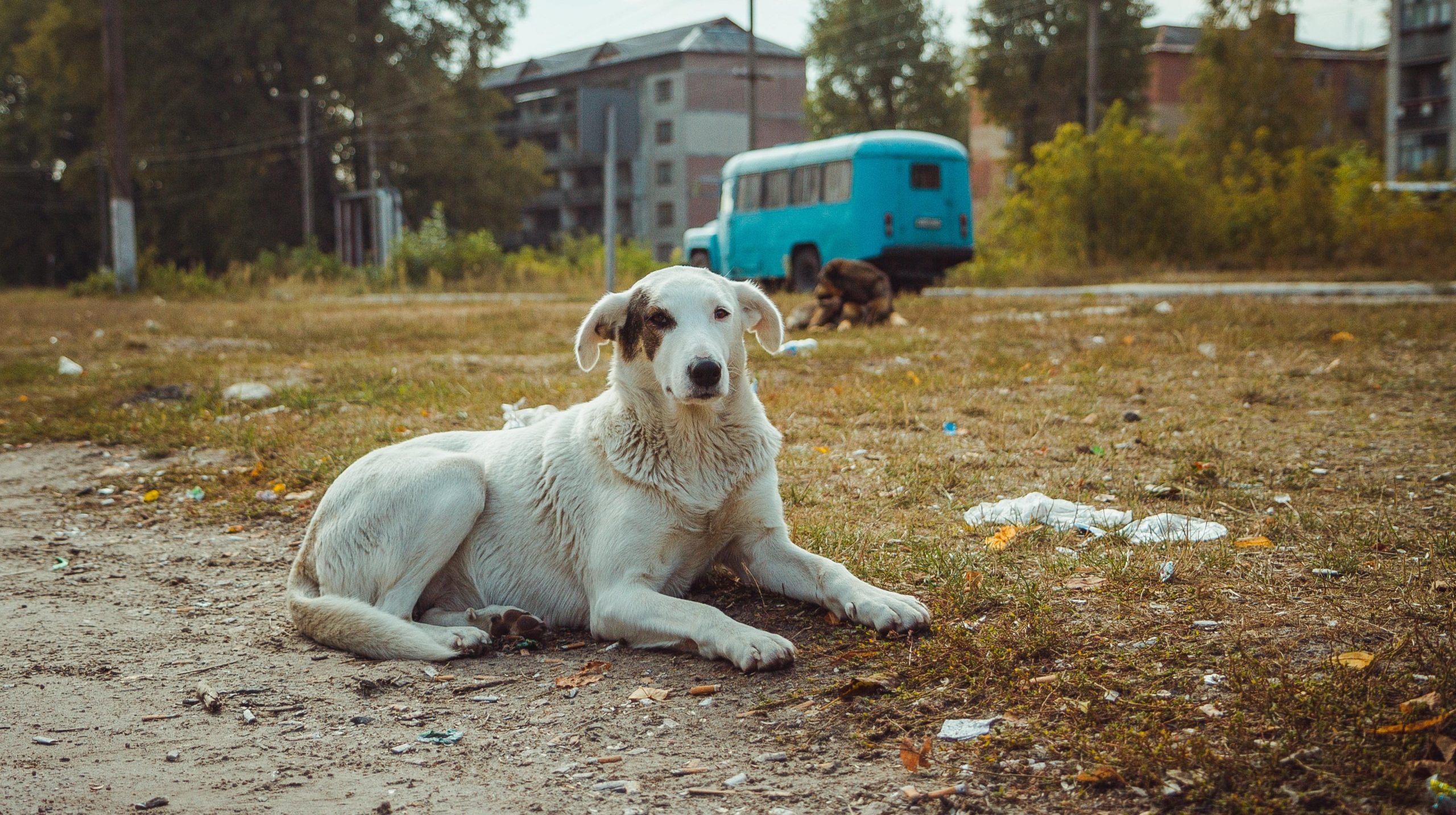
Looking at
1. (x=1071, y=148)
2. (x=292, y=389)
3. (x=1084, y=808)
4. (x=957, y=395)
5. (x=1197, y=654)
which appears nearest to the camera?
(x=1084, y=808)

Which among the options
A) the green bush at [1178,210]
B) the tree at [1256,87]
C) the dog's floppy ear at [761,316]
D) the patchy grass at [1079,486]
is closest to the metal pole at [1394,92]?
the tree at [1256,87]

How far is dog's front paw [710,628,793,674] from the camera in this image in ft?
10.5

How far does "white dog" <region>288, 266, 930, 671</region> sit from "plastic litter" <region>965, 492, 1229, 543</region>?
1257 millimetres

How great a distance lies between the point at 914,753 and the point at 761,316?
2.01 metres

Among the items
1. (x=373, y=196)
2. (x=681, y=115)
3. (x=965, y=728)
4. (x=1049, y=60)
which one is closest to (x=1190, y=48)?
(x=1049, y=60)

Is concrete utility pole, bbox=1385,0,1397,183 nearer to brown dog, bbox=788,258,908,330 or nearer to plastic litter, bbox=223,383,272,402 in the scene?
brown dog, bbox=788,258,908,330

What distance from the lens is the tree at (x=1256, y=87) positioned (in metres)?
32.2

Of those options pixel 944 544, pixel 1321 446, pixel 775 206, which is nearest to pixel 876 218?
pixel 775 206

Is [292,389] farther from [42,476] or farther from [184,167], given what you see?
[184,167]

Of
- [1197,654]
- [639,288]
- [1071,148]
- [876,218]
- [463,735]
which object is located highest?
[1071,148]

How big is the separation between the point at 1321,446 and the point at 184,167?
4340 centimetres

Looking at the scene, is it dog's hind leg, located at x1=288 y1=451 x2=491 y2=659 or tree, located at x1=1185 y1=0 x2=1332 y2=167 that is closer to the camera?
dog's hind leg, located at x1=288 y1=451 x2=491 y2=659

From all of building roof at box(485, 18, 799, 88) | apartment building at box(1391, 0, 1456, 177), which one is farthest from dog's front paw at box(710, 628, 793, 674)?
building roof at box(485, 18, 799, 88)

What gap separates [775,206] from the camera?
73.8ft
